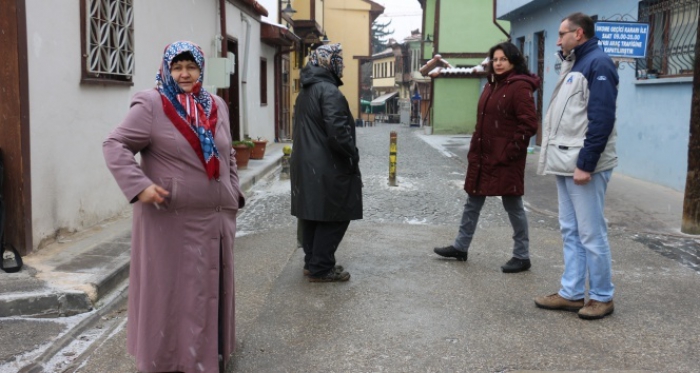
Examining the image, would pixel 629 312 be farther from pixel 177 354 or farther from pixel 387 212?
pixel 387 212

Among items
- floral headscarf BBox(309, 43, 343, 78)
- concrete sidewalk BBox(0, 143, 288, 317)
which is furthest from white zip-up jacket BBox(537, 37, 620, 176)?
concrete sidewalk BBox(0, 143, 288, 317)

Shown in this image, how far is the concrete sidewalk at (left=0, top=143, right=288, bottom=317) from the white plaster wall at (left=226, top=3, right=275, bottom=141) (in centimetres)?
782

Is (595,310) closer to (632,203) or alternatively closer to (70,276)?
(70,276)

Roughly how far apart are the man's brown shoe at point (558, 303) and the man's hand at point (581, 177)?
0.84 meters

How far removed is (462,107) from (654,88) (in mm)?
16741

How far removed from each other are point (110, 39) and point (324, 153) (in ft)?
10.9

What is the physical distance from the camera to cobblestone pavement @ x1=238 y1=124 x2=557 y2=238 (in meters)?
8.09

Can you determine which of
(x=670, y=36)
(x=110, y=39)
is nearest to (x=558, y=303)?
(x=110, y=39)

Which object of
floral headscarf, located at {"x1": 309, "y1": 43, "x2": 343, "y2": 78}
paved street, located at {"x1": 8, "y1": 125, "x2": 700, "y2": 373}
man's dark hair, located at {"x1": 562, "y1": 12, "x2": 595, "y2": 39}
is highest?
man's dark hair, located at {"x1": 562, "y1": 12, "x2": 595, "y2": 39}

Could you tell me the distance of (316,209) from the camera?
507 centimetres

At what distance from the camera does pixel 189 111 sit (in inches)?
130

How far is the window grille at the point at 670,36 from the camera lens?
10.4 metres

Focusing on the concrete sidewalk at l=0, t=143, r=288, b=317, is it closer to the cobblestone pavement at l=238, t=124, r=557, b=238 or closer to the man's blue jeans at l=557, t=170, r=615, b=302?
the cobblestone pavement at l=238, t=124, r=557, b=238

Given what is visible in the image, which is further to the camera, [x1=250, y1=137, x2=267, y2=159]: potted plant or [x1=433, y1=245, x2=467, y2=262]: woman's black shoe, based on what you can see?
[x1=250, y1=137, x2=267, y2=159]: potted plant
